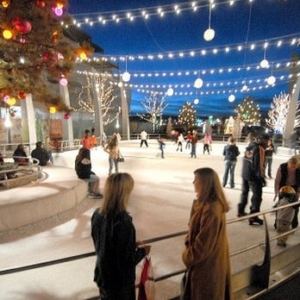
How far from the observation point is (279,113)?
49.7m

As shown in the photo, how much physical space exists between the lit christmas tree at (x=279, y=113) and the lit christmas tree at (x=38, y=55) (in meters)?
44.4

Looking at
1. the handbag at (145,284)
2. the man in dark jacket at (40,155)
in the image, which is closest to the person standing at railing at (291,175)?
the handbag at (145,284)

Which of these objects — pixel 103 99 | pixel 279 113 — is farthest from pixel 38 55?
pixel 279 113

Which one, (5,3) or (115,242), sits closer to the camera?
(115,242)

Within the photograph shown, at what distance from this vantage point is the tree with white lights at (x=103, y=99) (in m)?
31.4

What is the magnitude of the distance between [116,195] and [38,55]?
17.4 ft

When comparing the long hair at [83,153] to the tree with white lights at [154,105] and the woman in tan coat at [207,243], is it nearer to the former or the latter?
the woman in tan coat at [207,243]

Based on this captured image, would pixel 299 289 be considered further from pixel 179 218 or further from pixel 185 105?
pixel 185 105

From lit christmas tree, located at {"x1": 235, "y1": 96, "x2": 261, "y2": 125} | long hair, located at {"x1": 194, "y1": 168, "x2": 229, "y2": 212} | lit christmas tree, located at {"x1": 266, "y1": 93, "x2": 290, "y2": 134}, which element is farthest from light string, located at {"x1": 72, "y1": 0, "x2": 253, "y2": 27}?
lit christmas tree, located at {"x1": 235, "y1": 96, "x2": 261, "y2": 125}

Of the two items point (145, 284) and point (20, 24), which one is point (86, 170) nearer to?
point (20, 24)

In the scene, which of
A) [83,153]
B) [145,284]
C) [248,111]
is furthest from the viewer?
[248,111]

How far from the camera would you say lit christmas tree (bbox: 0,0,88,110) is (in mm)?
5926

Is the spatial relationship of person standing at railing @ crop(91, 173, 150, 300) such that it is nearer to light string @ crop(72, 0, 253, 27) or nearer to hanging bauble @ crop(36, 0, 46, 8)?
hanging bauble @ crop(36, 0, 46, 8)

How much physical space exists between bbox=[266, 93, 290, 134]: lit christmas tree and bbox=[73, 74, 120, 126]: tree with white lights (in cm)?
2539
